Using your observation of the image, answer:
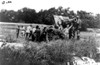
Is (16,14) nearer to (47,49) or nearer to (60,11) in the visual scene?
(60,11)

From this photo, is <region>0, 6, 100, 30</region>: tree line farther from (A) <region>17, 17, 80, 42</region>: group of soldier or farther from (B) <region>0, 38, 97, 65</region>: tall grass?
(B) <region>0, 38, 97, 65</region>: tall grass

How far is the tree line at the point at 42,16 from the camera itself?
17234mm

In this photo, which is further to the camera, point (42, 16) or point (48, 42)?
point (42, 16)

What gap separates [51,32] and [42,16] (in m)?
3.54

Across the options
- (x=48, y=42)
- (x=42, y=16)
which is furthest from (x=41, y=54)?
(x=42, y=16)

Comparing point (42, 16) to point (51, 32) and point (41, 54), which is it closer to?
point (51, 32)

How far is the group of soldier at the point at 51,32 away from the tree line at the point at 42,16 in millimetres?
2067

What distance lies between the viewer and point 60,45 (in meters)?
10.2

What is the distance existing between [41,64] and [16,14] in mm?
10155

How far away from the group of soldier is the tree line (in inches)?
81.4

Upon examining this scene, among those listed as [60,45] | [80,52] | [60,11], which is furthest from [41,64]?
[60,11]

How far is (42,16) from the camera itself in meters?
17.5

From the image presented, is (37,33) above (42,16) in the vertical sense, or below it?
below

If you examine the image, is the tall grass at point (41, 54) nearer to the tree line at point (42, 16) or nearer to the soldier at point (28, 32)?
the soldier at point (28, 32)
